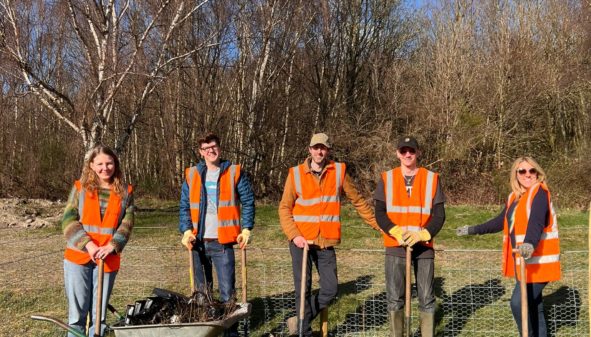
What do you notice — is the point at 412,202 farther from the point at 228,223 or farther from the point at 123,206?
the point at 123,206

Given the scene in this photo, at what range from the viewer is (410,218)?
4.11 metres

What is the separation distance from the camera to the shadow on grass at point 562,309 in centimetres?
492

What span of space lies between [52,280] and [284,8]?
1058cm

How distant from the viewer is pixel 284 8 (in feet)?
49.9

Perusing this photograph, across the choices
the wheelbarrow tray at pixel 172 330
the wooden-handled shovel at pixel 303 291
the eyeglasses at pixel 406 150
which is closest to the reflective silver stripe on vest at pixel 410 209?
the eyeglasses at pixel 406 150

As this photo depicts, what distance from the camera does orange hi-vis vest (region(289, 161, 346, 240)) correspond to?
433cm

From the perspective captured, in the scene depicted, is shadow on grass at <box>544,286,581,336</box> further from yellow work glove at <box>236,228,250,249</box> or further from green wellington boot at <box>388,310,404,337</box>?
yellow work glove at <box>236,228,250,249</box>

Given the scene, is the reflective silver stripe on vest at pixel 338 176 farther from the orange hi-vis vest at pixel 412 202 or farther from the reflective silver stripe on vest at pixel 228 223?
the reflective silver stripe on vest at pixel 228 223

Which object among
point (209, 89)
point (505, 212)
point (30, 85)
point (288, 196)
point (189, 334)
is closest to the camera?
point (189, 334)

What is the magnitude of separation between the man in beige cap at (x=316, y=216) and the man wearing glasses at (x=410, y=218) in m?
0.30

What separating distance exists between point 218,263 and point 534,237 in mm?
2370

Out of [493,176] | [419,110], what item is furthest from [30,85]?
[493,176]

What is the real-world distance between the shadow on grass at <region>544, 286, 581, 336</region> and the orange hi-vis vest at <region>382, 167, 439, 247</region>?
5.69 ft

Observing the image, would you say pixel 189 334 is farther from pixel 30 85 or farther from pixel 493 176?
pixel 493 176
